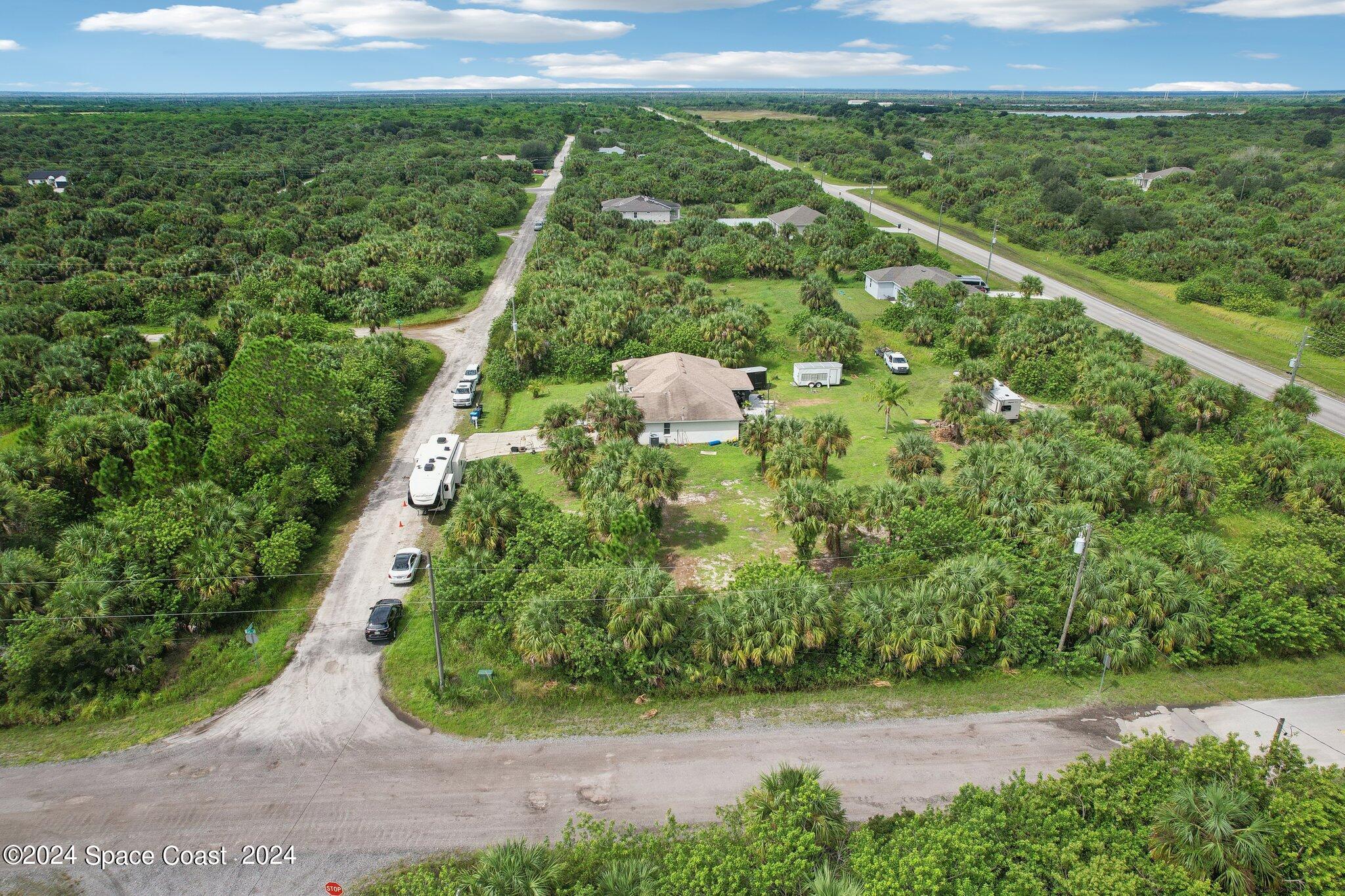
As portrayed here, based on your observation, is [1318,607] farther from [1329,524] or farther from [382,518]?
[382,518]

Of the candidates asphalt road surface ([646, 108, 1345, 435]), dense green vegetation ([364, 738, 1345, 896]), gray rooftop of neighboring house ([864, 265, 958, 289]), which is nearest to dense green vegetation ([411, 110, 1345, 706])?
dense green vegetation ([364, 738, 1345, 896])

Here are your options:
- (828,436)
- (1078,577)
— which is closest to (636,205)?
(828,436)

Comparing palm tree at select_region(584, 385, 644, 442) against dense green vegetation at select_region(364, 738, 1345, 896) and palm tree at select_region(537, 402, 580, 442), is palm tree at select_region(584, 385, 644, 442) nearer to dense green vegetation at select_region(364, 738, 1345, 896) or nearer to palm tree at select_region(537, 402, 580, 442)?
palm tree at select_region(537, 402, 580, 442)

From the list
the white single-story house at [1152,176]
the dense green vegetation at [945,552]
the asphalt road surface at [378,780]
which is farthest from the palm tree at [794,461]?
the white single-story house at [1152,176]

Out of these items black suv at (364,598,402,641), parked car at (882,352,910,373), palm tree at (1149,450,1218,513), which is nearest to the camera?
black suv at (364,598,402,641)

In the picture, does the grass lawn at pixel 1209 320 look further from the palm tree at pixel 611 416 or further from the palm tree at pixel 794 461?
the palm tree at pixel 611 416

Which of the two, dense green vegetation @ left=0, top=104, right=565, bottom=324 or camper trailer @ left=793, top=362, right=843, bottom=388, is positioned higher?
dense green vegetation @ left=0, top=104, right=565, bottom=324

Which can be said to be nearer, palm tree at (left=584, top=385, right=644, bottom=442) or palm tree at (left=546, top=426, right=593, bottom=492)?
palm tree at (left=546, top=426, right=593, bottom=492)

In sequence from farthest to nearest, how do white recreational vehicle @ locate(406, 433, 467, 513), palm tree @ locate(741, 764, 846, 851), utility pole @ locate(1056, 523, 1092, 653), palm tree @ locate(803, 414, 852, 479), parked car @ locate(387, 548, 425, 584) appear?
palm tree @ locate(803, 414, 852, 479)
white recreational vehicle @ locate(406, 433, 467, 513)
parked car @ locate(387, 548, 425, 584)
utility pole @ locate(1056, 523, 1092, 653)
palm tree @ locate(741, 764, 846, 851)
